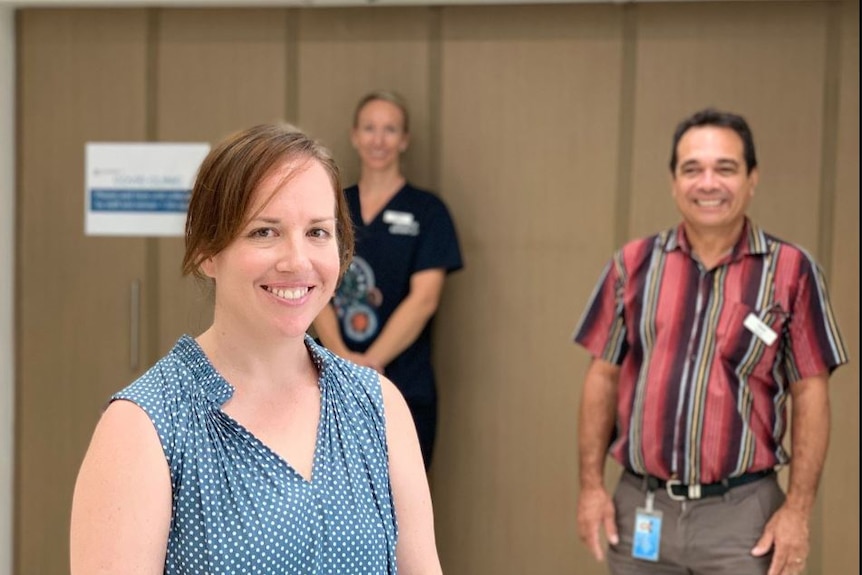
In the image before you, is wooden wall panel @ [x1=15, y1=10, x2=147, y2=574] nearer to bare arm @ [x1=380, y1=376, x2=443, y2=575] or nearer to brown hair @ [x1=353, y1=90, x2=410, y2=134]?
brown hair @ [x1=353, y1=90, x2=410, y2=134]

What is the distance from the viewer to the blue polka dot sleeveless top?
135 cm

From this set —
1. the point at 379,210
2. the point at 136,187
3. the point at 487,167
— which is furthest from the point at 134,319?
the point at 487,167

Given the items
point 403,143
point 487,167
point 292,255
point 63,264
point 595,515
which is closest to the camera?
point 292,255

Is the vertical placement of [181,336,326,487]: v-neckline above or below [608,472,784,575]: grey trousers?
above

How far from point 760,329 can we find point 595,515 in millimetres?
658

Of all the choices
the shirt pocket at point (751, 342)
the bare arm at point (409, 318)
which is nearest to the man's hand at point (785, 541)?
the shirt pocket at point (751, 342)

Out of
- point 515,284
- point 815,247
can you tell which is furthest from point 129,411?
point 815,247

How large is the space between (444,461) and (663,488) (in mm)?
1329

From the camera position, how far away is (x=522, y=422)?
3.96 m

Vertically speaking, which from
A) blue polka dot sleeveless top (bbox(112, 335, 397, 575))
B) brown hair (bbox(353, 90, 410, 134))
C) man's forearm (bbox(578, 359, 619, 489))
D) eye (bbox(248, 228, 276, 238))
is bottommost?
man's forearm (bbox(578, 359, 619, 489))

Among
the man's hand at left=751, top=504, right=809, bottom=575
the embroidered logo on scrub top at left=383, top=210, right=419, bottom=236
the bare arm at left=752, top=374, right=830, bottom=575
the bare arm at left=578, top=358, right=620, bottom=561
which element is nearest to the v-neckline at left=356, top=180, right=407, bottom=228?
the embroidered logo on scrub top at left=383, top=210, right=419, bottom=236

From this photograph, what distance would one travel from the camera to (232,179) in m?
1.40

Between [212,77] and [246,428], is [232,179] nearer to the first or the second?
[246,428]

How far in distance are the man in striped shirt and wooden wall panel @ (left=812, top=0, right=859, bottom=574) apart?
3.36ft
